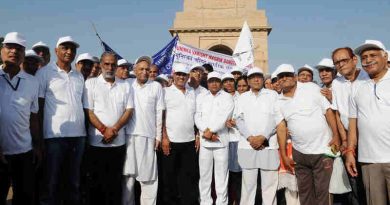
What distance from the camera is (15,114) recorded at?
3.90 metres

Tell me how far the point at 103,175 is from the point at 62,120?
1.02 m

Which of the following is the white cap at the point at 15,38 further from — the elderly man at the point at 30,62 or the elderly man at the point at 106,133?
the elderly man at the point at 30,62

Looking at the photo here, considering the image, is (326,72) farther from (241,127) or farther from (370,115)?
(370,115)

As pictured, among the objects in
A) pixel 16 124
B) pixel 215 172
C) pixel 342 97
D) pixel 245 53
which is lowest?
pixel 215 172

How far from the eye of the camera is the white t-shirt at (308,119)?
4.59 meters

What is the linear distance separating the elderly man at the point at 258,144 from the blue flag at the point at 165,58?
181 inches

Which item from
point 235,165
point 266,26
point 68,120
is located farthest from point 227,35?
point 68,120

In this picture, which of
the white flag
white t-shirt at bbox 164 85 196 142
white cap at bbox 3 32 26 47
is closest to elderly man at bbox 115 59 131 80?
white t-shirt at bbox 164 85 196 142

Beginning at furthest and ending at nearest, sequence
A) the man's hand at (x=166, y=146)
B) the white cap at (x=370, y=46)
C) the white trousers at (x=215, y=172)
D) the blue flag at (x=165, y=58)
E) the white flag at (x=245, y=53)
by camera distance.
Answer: the white flag at (x=245, y=53)
the blue flag at (x=165, y=58)
the white trousers at (x=215, y=172)
the man's hand at (x=166, y=146)
the white cap at (x=370, y=46)

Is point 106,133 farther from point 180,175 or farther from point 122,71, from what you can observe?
point 180,175

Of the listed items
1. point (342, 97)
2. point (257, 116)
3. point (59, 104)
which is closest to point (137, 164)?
point (59, 104)

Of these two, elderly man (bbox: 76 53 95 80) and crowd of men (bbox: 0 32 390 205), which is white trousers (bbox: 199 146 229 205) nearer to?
crowd of men (bbox: 0 32 390 205)

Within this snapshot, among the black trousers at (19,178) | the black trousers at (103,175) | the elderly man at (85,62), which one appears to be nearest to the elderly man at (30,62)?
the elderly man at (85,62)

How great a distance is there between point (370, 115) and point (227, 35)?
2164 cm
